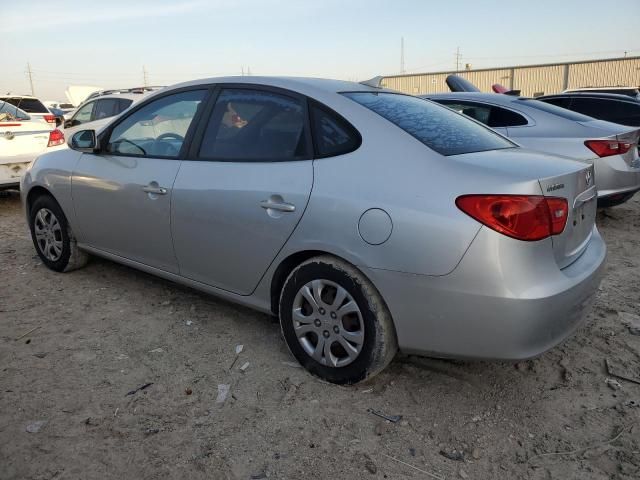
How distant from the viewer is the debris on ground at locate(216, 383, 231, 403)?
2.69m

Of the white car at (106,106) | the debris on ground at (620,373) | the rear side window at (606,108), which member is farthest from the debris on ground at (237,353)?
the rear side window at (606,108)

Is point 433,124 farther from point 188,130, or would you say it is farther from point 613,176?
point 613,176

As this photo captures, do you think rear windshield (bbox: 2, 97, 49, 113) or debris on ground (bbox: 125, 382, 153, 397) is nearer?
debris on ground (bbox: 125, 382, 153, 397)

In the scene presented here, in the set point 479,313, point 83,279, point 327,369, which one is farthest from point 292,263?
point 83,279

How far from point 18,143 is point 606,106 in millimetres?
8840

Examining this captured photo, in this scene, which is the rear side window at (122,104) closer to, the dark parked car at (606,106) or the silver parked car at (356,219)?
the silver parked car at (356,219)

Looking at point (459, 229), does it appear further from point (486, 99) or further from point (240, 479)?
point (486, 99)

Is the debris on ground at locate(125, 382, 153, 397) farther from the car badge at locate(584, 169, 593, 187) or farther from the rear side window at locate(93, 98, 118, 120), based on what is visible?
the rear side window at locate(93, 98, 118, 120)

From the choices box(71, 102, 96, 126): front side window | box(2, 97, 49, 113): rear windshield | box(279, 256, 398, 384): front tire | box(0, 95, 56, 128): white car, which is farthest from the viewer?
box(2, 97, 49, 113): rear windshield

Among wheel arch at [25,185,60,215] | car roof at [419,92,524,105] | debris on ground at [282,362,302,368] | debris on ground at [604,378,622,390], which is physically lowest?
debris on ground at [604,378,622,390]

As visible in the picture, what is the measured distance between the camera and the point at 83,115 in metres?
10.5

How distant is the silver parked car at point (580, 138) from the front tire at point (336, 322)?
133 inches

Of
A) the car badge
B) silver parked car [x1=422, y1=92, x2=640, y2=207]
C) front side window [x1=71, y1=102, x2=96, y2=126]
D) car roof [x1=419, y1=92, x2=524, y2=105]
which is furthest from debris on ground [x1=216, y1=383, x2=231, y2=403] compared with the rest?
front side window [x1=71, y1=102, x2=96, y2=126]

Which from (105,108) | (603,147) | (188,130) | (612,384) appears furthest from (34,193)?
(105,108)
